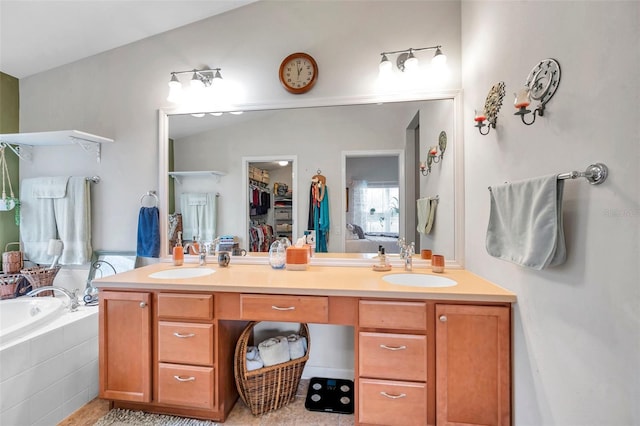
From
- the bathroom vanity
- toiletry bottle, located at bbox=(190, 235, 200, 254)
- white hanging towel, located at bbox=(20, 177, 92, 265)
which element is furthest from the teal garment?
white hanging towel, located at bbox=(20, 177, 92, 265)

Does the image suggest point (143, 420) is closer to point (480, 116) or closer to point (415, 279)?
point (415, 279)

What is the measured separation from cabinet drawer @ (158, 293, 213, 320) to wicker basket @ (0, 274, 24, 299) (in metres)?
1.63

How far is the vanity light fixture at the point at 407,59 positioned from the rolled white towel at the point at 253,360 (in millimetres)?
2080

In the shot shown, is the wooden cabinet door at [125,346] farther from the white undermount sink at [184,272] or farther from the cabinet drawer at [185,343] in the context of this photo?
the white undermount sink at [184,272]

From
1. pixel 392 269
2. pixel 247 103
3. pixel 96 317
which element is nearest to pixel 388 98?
pixel 247 103

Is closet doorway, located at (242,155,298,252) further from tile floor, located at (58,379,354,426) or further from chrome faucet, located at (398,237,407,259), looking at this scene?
tile floor, located at (58,379,354,426)

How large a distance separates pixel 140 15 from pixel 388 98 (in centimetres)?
191

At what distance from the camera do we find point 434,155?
6.28 feet

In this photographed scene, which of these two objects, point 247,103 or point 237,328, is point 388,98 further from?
point 237,328

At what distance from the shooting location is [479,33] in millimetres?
1577

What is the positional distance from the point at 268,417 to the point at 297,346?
1.38 feet

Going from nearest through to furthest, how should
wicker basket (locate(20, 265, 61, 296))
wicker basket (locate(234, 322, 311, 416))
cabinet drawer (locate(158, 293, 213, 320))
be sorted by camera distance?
1. cabinet drawer (locate(158, 293, 213, 320))
2. wicker basket (locate(234, 322, 311, 416))
3. wicker basket (locate(20, 265, 61, 296))

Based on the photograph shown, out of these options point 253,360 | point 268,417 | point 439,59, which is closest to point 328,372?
point 268,417

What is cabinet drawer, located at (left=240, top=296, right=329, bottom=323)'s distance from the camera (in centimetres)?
141
